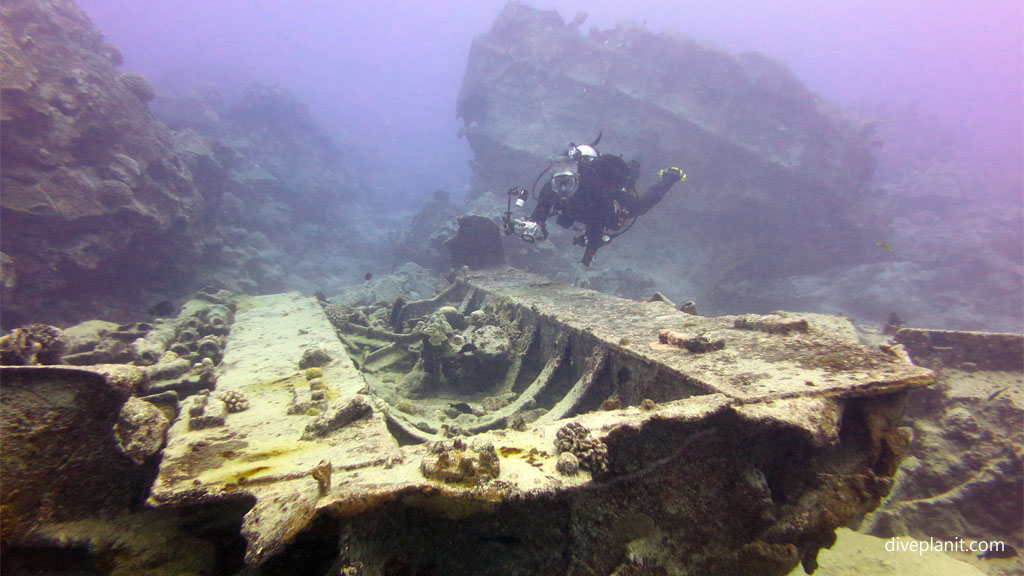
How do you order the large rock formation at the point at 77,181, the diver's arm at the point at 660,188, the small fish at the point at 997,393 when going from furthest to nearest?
the diver's arm at the point at 660,188
the large rock formation at the point at 77,181
the small fish at the point at 997,393

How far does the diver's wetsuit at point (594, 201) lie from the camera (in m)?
8.09

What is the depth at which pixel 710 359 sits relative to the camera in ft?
10.3

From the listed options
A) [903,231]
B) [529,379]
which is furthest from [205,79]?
[903,231]

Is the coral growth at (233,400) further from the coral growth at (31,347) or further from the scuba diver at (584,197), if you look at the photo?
the scuba diver at (584,197)

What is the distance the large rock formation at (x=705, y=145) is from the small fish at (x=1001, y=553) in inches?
521

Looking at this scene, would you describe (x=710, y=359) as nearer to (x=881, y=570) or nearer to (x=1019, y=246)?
(x=881, y=570)

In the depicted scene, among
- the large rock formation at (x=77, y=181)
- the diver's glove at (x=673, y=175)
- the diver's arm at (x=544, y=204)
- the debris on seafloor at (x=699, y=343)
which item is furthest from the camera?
the diver's glove at (x=673, y=175)

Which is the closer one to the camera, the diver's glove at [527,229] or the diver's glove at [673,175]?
the diver's glove at [527,229]

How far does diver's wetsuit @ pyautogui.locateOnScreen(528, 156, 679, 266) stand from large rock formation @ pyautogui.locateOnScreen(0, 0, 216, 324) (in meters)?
10.9

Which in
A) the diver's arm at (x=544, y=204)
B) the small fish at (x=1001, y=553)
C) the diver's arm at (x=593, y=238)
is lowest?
the small fish at (x=1001, y=553)

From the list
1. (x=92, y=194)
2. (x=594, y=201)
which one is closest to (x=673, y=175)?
(x=594, y=201)

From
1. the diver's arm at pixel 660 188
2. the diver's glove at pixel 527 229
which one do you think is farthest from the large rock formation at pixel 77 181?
the diver's arm at pixel 660 188

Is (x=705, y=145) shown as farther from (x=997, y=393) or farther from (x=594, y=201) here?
(x=997, y=393)

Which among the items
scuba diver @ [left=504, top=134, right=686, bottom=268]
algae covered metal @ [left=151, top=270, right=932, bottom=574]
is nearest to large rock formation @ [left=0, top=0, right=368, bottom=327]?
algae covered metal @ [left=151, top=270, right=932, bottom=574]
